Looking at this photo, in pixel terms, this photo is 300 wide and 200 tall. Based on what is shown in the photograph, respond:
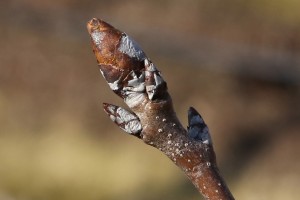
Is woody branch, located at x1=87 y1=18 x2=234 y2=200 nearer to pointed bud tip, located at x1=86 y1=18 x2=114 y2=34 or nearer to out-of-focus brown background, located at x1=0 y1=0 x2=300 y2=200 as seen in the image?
pointed bud tip, located at x1=86 y1=18 x2=114 y2=34

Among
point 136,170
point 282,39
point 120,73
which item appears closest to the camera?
point 120,73

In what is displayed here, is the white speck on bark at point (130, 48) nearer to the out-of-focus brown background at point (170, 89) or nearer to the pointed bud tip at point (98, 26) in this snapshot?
the pointed bud tip at point (98, 26)

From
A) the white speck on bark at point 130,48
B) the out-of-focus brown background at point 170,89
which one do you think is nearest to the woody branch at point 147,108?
the white speck on bark at point 130,48

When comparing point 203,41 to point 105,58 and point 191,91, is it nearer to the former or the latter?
point 191,91

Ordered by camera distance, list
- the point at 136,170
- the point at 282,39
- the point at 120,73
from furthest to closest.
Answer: the point at 282,39 → the point at 136,170 → the point at 120,73

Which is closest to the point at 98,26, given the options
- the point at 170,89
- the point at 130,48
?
the point at 130,48

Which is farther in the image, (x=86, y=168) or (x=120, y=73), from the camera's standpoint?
(x=86, y=168)

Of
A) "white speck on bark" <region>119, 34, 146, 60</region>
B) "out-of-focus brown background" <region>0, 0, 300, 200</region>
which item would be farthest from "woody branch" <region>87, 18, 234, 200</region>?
"out-of-focus brown background" <region>0, 0, 300, 200</region>

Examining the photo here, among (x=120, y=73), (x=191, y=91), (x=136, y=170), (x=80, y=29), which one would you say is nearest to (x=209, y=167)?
(x=120, y=73)
